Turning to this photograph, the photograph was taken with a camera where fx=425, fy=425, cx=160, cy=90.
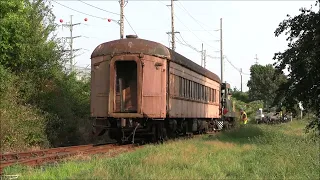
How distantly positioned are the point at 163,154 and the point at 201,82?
35.5 ft

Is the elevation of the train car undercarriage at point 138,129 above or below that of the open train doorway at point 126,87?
below

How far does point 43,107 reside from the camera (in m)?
17.6

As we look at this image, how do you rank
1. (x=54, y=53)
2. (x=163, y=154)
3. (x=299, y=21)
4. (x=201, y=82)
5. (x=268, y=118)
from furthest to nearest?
(x=268, y=118) < (x=201, y=82) < (x=54, y=53) < (x=299, y=21) < (x=163, y=154)

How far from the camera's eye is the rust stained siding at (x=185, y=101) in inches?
603

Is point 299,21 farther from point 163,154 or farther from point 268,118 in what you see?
point 268,118

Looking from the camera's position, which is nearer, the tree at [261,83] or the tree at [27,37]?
the tree at [27,37]

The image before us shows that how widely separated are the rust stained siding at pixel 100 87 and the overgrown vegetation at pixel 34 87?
2822mm

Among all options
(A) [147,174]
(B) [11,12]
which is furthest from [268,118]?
(A) [147,174]

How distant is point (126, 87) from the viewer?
15156mm

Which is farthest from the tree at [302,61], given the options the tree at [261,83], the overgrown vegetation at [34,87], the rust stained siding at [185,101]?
the tree at [261,83]

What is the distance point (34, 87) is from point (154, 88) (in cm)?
619

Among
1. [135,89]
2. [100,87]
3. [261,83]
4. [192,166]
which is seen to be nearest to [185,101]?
[135,89]

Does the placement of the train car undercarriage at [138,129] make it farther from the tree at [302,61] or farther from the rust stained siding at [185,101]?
the tree at [302,61]

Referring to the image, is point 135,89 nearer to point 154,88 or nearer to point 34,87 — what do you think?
point 154,88
